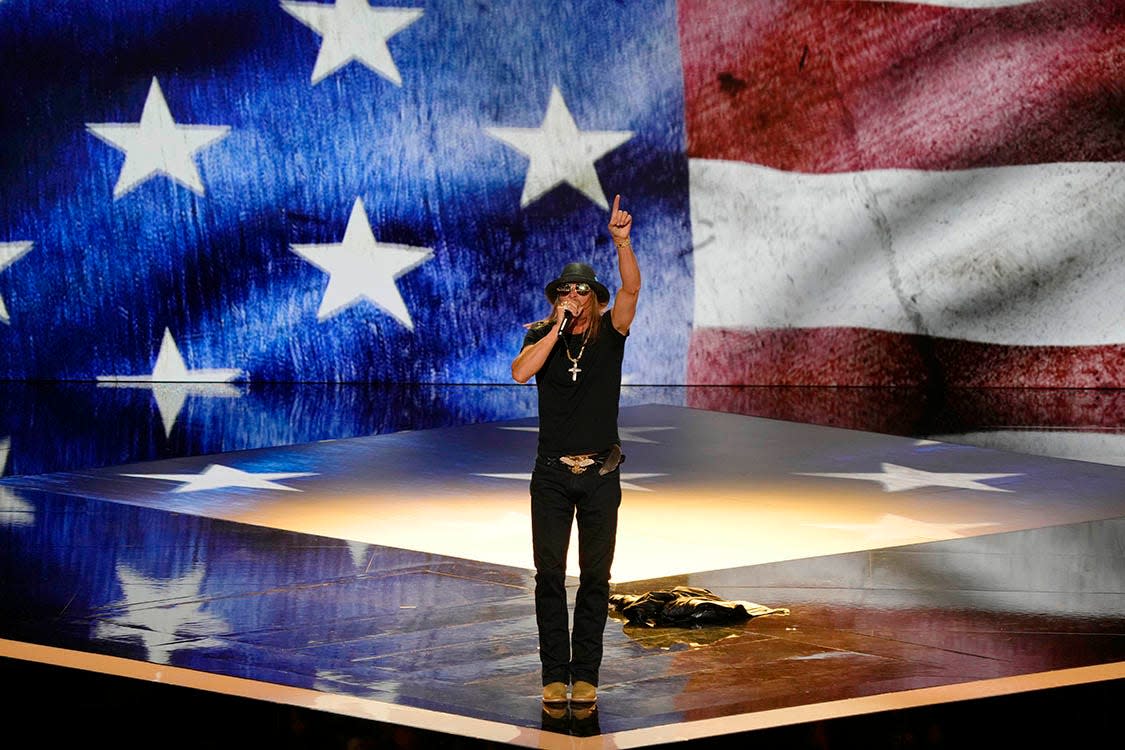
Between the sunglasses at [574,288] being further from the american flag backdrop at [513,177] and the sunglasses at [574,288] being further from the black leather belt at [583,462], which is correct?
the american flag backdrop at [513,177]

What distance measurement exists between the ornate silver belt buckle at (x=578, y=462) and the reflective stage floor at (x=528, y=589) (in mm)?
630

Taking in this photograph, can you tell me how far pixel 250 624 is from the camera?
4.82 m

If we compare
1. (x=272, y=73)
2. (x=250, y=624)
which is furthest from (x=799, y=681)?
(x=272, y=73)

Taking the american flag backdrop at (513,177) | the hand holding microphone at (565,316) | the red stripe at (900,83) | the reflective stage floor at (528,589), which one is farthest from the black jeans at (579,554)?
the red stripe at (900,83)

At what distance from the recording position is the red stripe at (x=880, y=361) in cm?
1301

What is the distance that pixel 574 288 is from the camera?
13.2ft

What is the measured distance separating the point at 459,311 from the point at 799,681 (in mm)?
9366

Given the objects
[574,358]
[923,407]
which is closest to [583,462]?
[574,358]

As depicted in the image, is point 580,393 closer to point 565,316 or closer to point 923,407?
point 565,316

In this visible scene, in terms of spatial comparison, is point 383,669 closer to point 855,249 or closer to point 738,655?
point 738,655

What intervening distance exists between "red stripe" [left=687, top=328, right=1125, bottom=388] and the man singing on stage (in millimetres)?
9306

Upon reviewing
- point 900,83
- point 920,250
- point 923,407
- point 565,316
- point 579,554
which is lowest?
point 579,554

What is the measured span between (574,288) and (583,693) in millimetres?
1085

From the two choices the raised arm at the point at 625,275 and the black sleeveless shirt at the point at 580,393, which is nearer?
the raised arm at the point at 625,275
